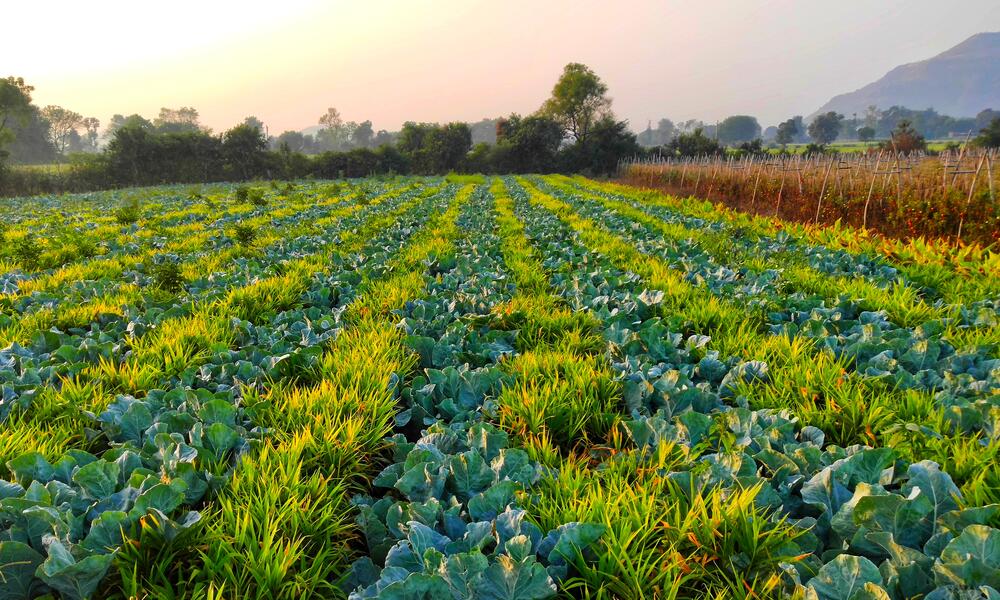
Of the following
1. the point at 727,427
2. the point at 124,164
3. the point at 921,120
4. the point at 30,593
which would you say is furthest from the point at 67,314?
the point at 921,120

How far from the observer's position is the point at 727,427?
2.55 m

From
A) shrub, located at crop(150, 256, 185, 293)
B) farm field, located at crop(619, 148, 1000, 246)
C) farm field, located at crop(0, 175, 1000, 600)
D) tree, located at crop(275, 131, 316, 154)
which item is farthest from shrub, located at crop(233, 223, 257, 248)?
tree, located at crop(275, 131, 316, 154)

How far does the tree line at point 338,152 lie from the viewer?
4578 centimetres

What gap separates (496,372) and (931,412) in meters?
2.38

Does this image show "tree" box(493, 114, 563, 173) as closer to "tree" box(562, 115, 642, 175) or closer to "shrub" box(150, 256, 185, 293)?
"tree" box(562, 115, 642, 175)

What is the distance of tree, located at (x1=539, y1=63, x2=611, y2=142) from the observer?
262 feet

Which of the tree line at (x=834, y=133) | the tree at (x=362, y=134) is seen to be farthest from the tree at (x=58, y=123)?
the tree line at (x=834, y=133)

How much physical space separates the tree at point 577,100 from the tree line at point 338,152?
165mm

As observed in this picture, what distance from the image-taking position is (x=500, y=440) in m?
2.32

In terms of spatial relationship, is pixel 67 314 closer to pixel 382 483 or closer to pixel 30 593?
pixel 30 593

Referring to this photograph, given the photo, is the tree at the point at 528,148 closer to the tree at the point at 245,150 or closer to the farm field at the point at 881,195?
the tree at the point at 245,150

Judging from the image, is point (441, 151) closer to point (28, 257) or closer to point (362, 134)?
point (28, 257)

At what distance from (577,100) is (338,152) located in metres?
41.7

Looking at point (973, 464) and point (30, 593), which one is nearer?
point (30, 593)
